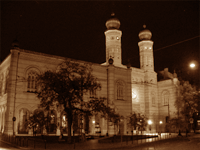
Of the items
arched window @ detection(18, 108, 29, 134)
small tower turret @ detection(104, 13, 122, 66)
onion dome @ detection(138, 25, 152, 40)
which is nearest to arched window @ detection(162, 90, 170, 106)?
onion dome @ detection(138, 25, 152, 40)

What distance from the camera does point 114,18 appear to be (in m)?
44.1

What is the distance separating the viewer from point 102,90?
3428cm

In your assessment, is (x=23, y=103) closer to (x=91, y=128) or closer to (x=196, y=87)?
(x=91, y=128)

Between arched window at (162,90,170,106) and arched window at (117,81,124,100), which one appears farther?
arched window at (162,90,170,106)

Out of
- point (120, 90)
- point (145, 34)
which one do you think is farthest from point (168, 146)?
point (145, 34)

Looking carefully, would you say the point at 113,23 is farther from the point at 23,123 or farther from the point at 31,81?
the point at 23,123

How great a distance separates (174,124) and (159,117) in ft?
34.5

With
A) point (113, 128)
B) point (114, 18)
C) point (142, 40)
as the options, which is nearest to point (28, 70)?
point (113, 128)

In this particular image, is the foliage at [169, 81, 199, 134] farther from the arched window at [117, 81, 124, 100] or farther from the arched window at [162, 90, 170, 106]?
the arched window at [117, 81, 124, 100]

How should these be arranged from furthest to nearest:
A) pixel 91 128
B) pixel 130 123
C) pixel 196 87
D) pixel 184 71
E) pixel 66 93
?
pixel 184 71, pixel 196 87, pixel 130 123, pixel 91 128, pixel 66 93

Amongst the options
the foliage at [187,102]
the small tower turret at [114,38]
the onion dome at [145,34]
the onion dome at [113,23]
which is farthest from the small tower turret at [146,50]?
the foliage at [187,102]

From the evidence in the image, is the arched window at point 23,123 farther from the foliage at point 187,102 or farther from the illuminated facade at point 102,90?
the foliage at point 187,102

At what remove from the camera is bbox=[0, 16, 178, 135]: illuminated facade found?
86.7 feet

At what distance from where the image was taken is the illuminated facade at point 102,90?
26.4m
